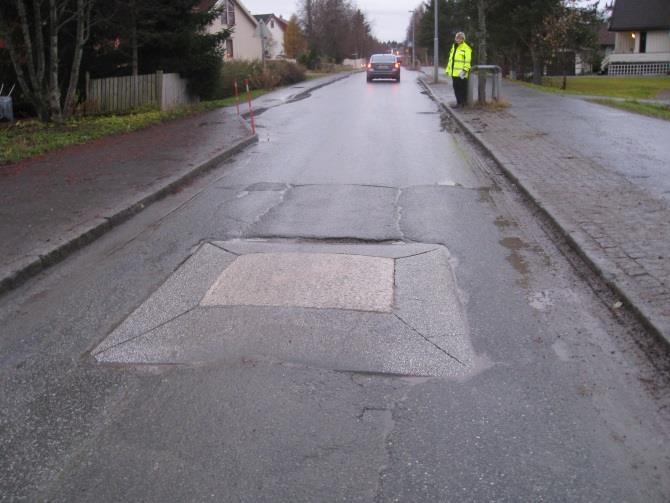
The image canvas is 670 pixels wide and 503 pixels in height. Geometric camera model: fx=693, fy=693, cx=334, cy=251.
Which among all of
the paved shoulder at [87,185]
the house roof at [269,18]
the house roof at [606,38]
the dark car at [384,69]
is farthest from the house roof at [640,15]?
the paved shoulder at [87,185]

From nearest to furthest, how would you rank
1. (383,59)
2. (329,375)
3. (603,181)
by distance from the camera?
(329,375)
(603,181)
(383,59)

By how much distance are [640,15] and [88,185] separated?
55.7 m

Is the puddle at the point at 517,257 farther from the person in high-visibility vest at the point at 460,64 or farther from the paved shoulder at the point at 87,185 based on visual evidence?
the person in high-visibility vest at the point at 460,64

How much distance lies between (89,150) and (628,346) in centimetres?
1091

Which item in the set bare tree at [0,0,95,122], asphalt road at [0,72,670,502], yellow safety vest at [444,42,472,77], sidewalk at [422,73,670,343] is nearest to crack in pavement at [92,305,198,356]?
asphalt road at [0,72,670,502]

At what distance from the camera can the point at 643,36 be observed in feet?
181

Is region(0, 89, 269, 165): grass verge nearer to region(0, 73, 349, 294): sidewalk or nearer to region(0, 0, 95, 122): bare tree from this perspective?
region(0, 73, 349, 294): sidewalk

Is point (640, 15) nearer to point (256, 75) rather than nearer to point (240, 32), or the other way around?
point (240, 32)

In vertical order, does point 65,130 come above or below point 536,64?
below

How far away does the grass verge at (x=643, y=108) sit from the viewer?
17.4 meters

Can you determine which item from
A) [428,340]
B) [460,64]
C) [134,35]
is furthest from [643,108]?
[428,340]

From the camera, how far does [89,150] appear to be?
1291 cm

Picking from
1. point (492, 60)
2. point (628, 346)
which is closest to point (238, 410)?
point (628, 346)

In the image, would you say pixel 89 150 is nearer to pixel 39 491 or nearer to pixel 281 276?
pixel 281 276
